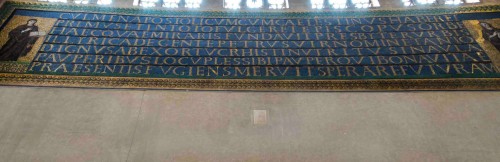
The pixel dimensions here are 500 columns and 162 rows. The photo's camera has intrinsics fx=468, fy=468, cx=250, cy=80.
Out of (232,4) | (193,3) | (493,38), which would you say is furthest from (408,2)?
(193,3)

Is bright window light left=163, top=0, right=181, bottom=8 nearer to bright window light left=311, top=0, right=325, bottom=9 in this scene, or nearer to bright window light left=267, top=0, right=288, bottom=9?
bright window light left=267, top=0, right=288, bottom=9

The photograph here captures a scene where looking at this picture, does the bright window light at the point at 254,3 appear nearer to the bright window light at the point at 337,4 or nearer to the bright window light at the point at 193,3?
the bright window light at the point at 193,3

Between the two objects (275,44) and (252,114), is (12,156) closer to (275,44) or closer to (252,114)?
(252,114)

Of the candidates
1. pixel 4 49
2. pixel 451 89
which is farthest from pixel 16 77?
pixel 451 89

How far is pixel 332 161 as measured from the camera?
6461 millimetres

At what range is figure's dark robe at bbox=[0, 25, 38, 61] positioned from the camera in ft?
27.2

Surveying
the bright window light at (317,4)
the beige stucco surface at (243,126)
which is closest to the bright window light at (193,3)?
the bright window light at (317,4)

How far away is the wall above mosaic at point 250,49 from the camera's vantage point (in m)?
7.96

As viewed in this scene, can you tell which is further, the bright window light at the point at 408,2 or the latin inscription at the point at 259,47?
the bright window light at the point at 408,2

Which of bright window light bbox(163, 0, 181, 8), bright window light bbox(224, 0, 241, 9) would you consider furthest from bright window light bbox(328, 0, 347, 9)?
bright window light bbox(163, 0, 181, 8)

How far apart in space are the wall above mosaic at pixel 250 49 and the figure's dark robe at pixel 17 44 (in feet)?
0.06

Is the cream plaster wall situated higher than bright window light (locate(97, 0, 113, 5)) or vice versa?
bright window light (locate(97, 0, 113, 5))

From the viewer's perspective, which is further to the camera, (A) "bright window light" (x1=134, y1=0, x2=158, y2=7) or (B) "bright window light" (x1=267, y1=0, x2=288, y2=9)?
(B) "bright window light" (x1=267, y1=0, x2=288, y2=9)

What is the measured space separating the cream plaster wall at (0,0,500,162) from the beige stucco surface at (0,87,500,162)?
0.01 metres
